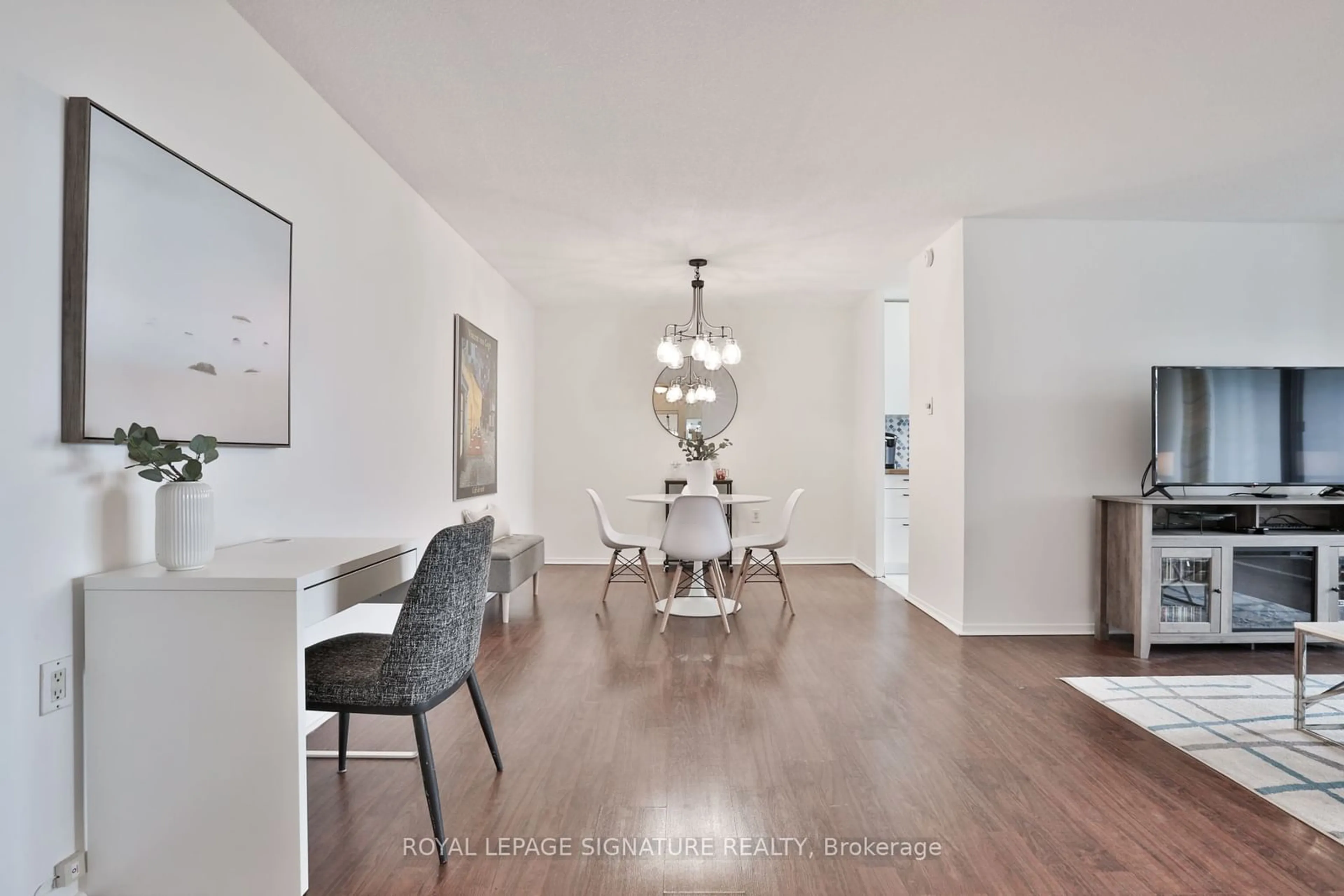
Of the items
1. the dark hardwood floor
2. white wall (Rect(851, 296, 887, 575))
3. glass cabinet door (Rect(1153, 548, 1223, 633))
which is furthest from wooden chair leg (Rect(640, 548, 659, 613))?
glass cabinet door (Rect(1153, 548, 1223, 633))

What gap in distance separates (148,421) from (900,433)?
6.38 meters

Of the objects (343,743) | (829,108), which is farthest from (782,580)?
(343,743)

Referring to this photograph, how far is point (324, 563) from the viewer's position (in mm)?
1861

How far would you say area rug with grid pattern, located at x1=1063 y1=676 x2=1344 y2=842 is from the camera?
2312mm

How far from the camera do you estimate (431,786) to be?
1909 millimetres

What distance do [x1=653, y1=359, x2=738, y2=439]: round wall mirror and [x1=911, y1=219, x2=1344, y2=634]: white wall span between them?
9.64 ft

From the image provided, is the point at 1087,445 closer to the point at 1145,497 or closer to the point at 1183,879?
the point at 1145,497

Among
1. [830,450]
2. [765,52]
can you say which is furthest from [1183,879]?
[830,450]

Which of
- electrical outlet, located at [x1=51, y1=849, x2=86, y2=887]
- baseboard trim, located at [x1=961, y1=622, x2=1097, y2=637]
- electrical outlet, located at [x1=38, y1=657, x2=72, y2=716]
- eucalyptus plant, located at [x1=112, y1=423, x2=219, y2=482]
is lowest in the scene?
baseboard trim, located at [x1=961, y1=622, x2=1097, y2=637]

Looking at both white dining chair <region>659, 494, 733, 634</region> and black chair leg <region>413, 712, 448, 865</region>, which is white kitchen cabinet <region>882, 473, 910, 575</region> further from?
black chair leg <region>413, 712, 448, 865</region>

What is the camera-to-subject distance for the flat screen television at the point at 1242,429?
13.4ft

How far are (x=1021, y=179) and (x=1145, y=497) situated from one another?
74.5 inches

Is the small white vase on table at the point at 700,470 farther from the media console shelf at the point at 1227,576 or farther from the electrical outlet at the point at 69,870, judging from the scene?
the electrical outlet at the point at 69,870

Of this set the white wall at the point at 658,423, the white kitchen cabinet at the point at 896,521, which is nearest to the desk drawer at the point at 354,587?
the white wall at the point at 658,423
